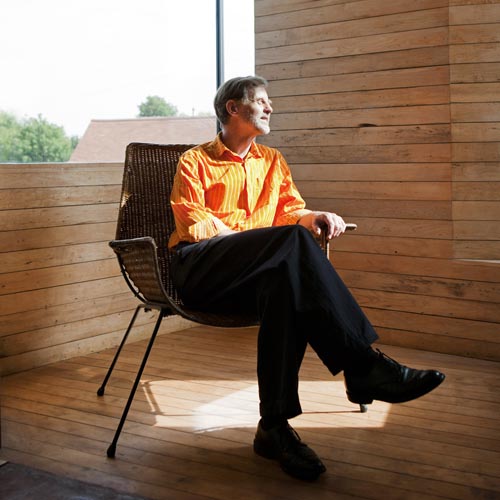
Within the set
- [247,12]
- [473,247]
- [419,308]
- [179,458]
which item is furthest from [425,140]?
[179,458]

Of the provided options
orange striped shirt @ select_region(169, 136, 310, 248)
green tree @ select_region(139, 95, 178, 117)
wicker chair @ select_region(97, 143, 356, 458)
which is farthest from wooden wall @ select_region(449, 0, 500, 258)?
green tree @ select_region(139, 95, 178, 117)

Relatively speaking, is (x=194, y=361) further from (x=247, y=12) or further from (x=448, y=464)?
(x=247, y=12)

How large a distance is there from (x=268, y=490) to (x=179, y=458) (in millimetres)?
334

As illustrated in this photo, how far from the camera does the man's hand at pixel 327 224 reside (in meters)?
2.47

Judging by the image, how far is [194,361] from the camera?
3277 mm

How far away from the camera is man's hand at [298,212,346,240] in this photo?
247cm

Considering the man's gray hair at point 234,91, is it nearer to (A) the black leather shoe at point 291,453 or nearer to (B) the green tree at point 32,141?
(B) the green tree at point 32,141

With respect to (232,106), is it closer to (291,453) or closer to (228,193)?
(228,193)

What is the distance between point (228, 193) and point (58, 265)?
36.8 inches

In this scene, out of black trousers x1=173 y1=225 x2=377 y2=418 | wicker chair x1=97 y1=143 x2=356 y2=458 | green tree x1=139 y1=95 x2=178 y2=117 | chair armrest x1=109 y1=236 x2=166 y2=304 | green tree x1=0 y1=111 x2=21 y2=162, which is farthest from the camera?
green tree x1=139 y1=95 x2=178 y2=117

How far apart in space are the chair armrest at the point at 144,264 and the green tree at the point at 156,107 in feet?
4.21

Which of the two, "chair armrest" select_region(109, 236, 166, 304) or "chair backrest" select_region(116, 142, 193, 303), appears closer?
"chair armrest" select_region(109, 236, 166, 304)

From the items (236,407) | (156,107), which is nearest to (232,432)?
(236,407)

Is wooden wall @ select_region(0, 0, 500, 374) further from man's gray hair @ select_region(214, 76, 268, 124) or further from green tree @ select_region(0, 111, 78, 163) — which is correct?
man's gray hair @ select_region(214, 76, 268, 124)
